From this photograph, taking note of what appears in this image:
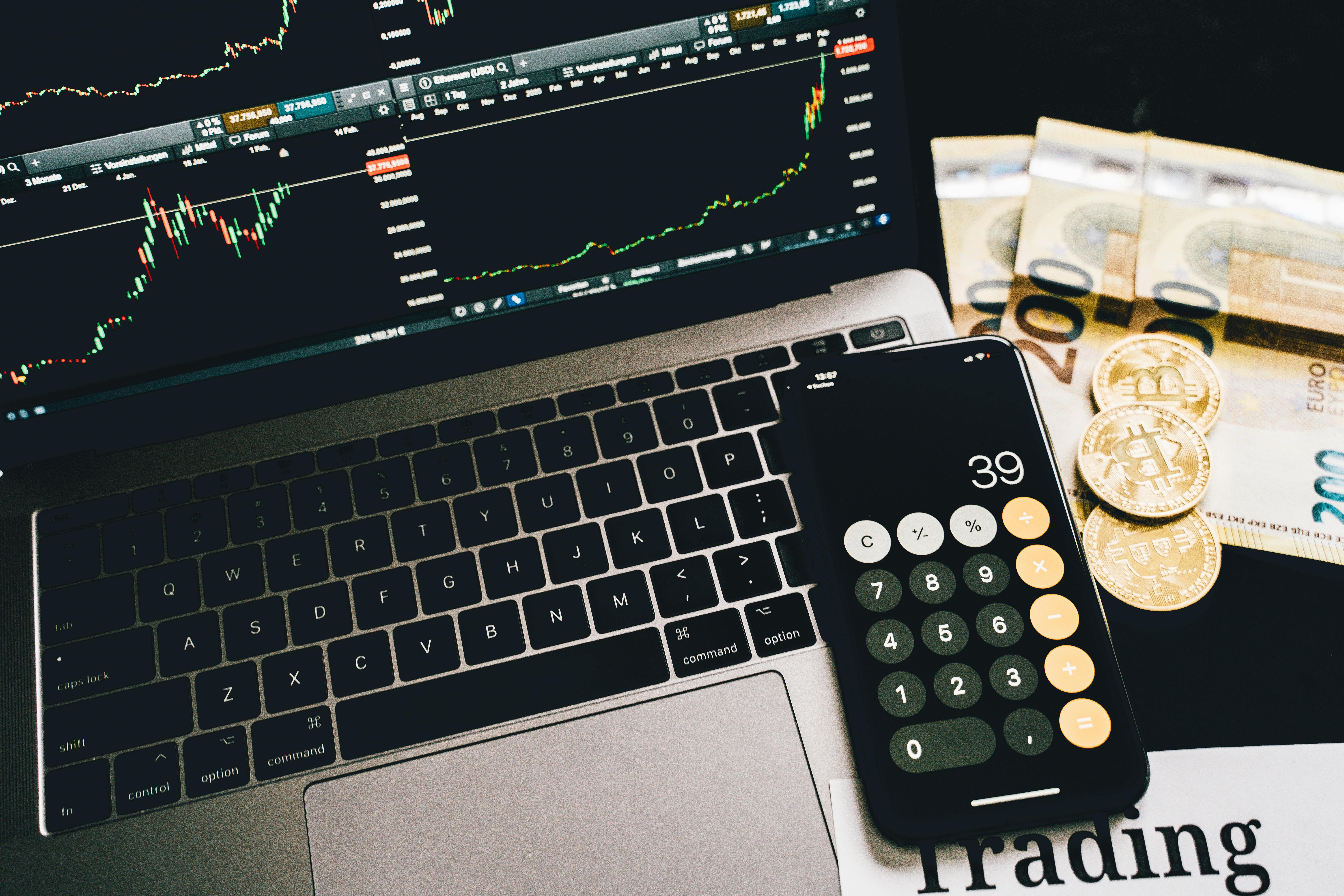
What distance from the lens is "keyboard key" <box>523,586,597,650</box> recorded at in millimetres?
631

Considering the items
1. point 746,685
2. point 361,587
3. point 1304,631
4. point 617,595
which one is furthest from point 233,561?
point 1304,631

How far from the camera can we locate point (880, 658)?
59 cm

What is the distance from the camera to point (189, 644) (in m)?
0.64

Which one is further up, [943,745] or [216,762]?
[216,762]

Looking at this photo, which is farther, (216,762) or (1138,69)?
(1138,69)

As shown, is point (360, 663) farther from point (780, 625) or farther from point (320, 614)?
point (780, 625)

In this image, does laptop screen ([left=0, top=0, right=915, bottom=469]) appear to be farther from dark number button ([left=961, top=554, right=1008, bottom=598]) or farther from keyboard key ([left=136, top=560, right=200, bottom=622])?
dark number button ([left=961, top=554, right=1008, bottom=598])

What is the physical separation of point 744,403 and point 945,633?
248 millimetres

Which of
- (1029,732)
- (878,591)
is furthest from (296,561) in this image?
Result: (1029,732)

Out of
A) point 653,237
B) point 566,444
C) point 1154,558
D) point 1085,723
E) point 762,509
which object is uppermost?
point 653,237

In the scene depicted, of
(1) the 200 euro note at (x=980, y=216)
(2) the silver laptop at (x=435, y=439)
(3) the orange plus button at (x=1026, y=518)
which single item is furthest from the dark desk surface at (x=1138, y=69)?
(3) the orange plus button at (x=1026, y=518)

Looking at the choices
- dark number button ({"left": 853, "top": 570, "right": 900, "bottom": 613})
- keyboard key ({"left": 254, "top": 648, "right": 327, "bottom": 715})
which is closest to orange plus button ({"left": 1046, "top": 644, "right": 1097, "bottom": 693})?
dark number button ({"left": 853, "top": 570, "right": 900, "bottom": 613})

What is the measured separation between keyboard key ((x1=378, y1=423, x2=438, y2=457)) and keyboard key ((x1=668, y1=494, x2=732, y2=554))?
0.22 meters

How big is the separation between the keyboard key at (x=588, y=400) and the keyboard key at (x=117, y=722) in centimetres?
37
